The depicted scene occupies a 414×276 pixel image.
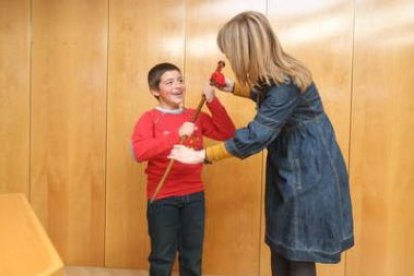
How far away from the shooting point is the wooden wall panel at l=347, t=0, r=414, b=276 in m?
2.43

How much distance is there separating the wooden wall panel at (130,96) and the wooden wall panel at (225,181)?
108 millimetres

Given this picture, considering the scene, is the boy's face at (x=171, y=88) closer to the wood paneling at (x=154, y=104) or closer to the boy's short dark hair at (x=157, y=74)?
the boy's short dark hair at (x=157, y=74)

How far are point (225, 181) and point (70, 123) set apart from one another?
98 centimetres

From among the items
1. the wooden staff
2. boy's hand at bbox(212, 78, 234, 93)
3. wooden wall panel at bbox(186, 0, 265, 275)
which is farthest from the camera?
wooden wall panel at bbox(186, 0, 265, 275)

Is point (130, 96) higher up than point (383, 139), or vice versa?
point (130, 96)

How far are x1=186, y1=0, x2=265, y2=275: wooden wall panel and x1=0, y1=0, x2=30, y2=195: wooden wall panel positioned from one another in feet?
3.24

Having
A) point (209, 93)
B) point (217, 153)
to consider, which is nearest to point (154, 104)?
point (209, 93)

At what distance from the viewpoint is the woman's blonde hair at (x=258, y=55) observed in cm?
153

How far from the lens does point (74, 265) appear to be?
2797 millimetres

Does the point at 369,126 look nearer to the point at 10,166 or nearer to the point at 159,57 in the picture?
the point at 159,57

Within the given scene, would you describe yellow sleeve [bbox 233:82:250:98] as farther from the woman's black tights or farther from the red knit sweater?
the woman's black tights

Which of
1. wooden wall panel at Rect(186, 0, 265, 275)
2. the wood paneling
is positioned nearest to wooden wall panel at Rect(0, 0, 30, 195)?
the wood paneling

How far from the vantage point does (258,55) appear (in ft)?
5.01

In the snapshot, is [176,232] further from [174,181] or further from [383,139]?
[383,139]
